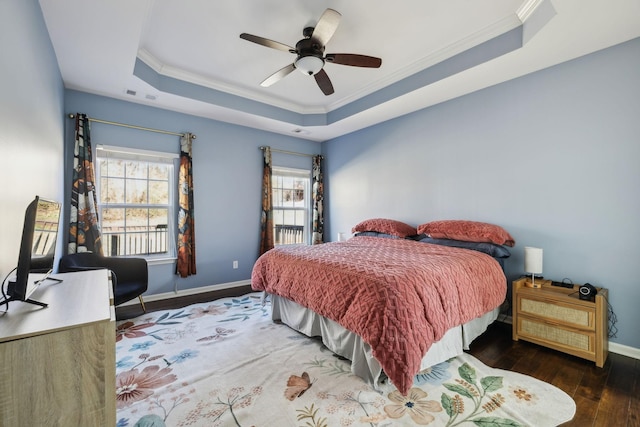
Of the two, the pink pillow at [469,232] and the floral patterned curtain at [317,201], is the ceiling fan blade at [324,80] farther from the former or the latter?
the floral patterned curtain at [317,201]

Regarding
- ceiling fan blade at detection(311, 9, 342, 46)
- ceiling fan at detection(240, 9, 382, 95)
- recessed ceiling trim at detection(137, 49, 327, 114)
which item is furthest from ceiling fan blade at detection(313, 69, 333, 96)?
recessed ceiling trim at detection(137, 49, 327, 114)

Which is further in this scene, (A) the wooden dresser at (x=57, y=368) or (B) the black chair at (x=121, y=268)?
(B) the black chair at (x=121, y=268)

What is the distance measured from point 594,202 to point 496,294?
1.19 m

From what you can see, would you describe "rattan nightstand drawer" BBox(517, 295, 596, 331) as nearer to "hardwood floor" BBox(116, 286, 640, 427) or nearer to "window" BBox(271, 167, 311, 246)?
"hardwood floor" BBox(116, 286, 640, 427)

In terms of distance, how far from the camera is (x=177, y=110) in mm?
3977

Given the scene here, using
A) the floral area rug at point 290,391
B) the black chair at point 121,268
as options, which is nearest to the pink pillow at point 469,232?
the floral area rug at point 290,391

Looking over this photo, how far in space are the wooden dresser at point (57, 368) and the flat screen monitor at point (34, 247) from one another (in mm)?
107

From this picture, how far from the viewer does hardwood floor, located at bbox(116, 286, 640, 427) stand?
1.68 metres

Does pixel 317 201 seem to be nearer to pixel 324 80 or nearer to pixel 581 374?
pixel 324 80

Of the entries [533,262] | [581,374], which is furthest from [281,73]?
[581,374]

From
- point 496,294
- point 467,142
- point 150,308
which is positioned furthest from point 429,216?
point 150,308

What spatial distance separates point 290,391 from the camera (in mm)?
1896

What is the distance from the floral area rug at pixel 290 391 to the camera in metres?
1.65

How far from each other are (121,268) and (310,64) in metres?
2.94
